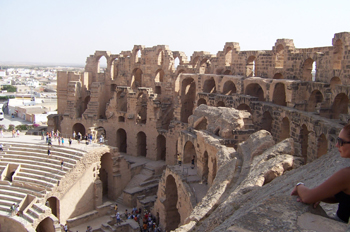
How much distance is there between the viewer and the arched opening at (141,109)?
28.7 metres

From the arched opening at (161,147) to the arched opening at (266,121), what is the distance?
33.1 feet

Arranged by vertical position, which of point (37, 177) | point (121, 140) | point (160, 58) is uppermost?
point (160, 58)

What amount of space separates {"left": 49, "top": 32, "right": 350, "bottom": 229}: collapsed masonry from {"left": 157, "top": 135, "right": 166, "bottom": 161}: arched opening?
0.08 m

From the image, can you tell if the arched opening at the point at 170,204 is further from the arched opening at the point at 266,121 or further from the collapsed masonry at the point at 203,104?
the arched opening at the point at 266,121

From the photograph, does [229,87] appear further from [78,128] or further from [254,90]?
[78,128]

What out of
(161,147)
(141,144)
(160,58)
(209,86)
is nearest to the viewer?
(209,86)

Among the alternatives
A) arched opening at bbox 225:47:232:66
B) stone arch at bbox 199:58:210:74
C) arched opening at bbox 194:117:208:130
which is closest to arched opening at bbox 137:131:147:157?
stone arch at bbox 199:58:210:74

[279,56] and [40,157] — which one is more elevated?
[279,56]

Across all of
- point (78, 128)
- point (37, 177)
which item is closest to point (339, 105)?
point (37, 177)

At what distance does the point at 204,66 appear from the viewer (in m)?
29.1

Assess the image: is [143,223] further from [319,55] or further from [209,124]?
[319,55]

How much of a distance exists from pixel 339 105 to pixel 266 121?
4670 millimetres

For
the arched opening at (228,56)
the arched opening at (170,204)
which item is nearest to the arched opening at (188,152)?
the arched opening at (170,204)

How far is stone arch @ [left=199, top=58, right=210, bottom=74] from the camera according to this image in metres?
28.6
